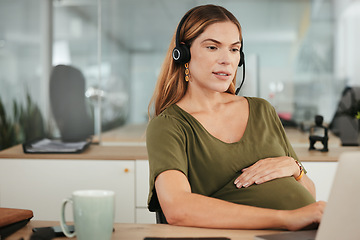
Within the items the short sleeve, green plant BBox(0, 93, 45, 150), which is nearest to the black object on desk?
the short sleeve

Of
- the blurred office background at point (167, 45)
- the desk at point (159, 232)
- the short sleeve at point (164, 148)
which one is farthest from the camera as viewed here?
the blurred office background at point (167, 45)

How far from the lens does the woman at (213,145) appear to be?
4.22 feet

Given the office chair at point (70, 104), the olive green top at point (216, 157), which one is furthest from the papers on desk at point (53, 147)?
the olive green top at point (216, 157)

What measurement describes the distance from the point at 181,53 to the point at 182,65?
10 centimetres

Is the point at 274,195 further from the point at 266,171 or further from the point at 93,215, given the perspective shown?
the point at 93,215

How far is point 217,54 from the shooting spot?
1.59m

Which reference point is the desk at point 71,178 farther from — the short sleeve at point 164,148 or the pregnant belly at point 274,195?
the pregnant belly at point 274,195

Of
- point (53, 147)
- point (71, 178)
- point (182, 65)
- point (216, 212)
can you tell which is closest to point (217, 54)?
point (182, 65)

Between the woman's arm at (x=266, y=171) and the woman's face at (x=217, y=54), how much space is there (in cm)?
29

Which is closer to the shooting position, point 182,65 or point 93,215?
point 93,215

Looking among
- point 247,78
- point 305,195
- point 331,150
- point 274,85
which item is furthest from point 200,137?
point 274,85

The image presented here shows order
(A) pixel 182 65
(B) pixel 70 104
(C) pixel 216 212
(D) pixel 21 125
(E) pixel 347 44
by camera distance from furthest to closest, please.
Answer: (D) pixel 21 125
(E) pixel 347 44
(B) pixel 70 104
(A) pixel 182 65
(C) pixel 216 212

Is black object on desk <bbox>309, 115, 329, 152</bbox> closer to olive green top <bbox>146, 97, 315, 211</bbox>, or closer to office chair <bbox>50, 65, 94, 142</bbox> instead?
olive green top <bbox>146, 97, 315, 211</bbox>

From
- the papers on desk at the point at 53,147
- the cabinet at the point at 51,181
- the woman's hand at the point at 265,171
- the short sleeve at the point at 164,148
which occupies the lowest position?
the cabinet at the point at 51,181
